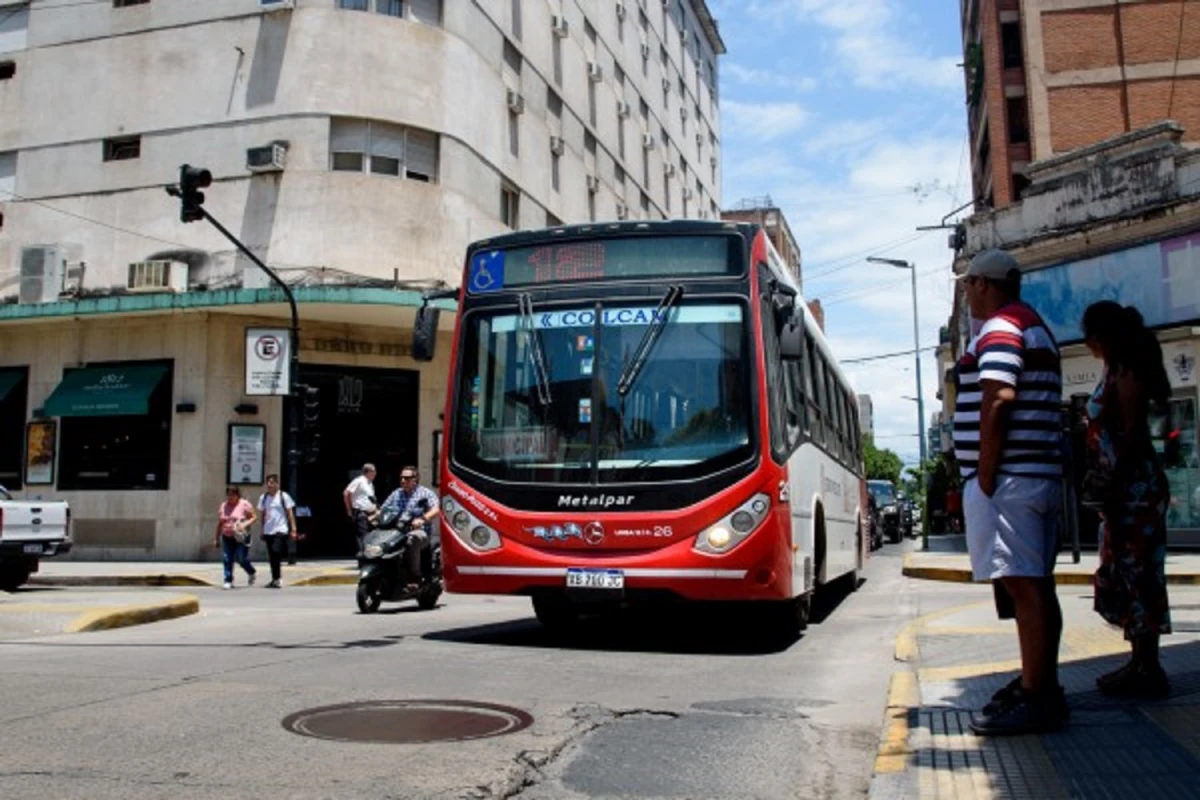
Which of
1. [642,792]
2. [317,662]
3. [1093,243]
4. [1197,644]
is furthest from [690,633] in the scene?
[1093,243]

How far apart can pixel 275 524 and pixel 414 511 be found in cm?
572

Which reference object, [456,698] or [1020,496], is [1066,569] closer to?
[456,698]

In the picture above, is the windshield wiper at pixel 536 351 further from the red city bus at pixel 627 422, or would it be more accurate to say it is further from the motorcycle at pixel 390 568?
the motorcycle at pixel 390 568

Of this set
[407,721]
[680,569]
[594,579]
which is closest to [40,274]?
[594,579]

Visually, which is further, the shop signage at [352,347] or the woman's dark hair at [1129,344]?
the shop signage at [352,347]

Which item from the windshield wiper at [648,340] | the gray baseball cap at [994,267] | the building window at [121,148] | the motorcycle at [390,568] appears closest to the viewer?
the gray baseball cap at [994,267]

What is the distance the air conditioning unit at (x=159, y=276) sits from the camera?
2380cm

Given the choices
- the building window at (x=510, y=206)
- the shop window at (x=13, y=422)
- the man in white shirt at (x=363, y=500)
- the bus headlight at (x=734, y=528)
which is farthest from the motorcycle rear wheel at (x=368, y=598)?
the building window at (x=510, y=206)

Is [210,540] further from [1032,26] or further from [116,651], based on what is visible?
[1032,26]

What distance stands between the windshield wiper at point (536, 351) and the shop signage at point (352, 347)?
16.4 meters

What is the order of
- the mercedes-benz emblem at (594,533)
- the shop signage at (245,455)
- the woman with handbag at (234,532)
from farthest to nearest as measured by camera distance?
the shop signage at (245,455) → the woman with handbag at (234,532) → the mercedes-benz emblem at (594,533)

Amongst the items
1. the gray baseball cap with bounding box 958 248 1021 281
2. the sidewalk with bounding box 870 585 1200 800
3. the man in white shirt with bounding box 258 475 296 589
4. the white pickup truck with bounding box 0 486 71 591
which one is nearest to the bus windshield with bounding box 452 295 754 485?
the sidewalk with bounding box 870 585 1200 800

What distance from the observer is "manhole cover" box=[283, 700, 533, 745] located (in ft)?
16.9

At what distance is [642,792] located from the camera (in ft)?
14.1
